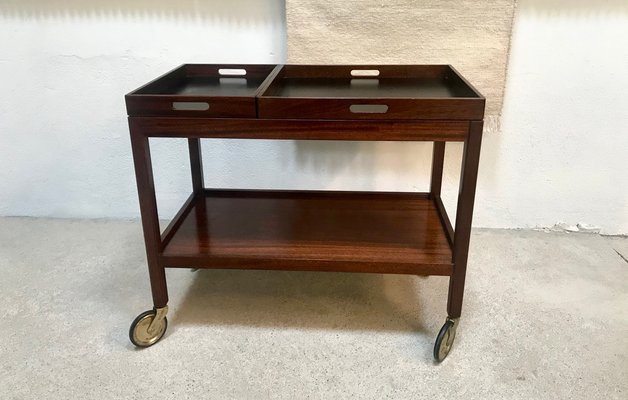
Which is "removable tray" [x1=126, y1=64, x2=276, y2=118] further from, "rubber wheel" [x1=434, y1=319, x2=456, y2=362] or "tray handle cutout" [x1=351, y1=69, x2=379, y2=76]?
"rubber wheel" [x1=434, y1=319, x2=456, y2=362]

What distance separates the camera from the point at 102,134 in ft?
5.12

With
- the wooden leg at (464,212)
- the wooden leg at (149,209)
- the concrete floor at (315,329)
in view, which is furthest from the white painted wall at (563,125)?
the wooden leg at (149,209)

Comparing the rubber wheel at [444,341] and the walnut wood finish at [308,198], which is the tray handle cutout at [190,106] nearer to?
the walnut wood finish at [308,198]

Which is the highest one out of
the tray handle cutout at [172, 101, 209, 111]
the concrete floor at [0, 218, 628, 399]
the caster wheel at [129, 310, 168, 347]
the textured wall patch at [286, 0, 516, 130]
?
the textured wall patch at [286, 0, 516, 130]

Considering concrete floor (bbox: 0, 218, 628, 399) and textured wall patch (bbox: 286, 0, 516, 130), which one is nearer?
concrete floor (bbox: 0, 218, 628, 399)

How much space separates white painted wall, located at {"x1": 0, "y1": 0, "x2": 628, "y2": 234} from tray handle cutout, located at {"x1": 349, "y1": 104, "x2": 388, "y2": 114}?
1.75 feet

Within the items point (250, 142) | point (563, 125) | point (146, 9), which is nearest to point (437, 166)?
point (563, 125)

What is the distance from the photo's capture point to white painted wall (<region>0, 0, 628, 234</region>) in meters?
1.39

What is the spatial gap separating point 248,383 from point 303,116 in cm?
51

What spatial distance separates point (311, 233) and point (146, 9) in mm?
760

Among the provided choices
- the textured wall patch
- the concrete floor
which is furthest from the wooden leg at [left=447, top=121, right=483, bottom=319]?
the textured wall patch

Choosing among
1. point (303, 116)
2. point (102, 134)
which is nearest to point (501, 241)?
point (303, 116)

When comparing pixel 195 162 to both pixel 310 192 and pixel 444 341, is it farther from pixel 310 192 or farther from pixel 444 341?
pixel 444 341

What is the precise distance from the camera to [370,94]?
1.09 metres
